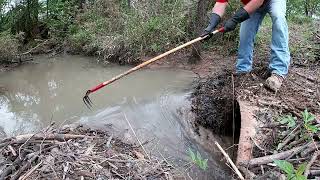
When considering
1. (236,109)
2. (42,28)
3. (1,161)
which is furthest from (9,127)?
(42,28)

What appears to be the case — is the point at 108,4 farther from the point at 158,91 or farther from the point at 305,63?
the point at 305,63

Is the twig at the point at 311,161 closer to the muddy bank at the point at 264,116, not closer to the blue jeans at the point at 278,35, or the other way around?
the muddy bank at the point at 264,116

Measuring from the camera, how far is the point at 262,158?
2.97 meters

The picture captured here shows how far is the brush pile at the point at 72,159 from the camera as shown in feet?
9.66


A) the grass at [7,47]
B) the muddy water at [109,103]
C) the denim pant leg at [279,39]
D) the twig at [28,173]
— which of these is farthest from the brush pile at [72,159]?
the grass at [7,47]

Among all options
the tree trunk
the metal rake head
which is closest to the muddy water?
the metal rake head

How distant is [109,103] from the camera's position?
5086 mm

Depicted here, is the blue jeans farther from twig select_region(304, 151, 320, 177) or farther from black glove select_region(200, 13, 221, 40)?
twig select_region(304, 151, 320, 177)

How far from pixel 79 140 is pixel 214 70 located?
3.01 m

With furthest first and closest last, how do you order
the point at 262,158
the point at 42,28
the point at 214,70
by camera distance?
the point at 42,28 < the point at 214,70 < the point at 262,158

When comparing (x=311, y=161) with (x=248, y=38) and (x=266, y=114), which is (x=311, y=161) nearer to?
(x=266, y=114)

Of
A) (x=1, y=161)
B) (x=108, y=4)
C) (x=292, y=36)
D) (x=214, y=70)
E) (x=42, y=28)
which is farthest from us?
(x=42, y=28)

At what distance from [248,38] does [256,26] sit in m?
0.16

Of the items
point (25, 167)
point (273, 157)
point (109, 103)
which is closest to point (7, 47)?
point (109, 103)
